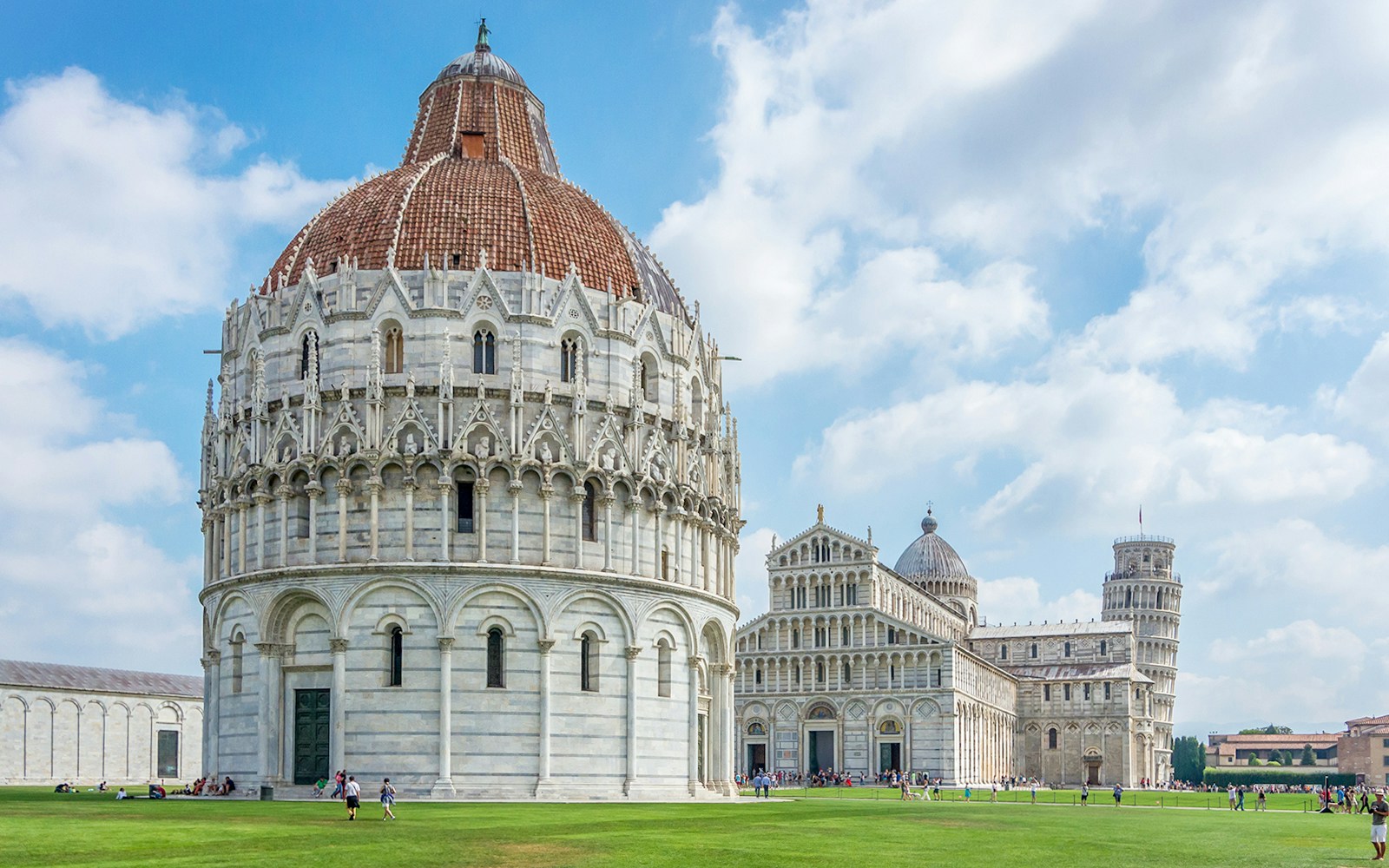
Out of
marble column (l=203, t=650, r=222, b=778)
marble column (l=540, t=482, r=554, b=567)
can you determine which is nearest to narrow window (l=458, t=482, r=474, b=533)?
marble column (l=540, t=482, r=554, b=567)

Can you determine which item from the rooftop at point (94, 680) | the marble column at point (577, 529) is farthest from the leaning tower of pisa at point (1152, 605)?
the marble column at point (577, 529)

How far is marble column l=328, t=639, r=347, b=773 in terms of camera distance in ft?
170

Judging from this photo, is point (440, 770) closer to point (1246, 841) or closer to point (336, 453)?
point (336, 453)

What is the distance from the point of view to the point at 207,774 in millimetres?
57125

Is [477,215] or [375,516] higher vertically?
[477,215]

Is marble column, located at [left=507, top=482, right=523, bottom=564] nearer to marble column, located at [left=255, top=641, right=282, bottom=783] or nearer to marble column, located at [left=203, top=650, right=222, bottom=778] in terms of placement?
marble column, located at [left=255, top=641, right=282, bottom=783]

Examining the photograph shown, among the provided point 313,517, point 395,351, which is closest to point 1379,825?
point 313,517

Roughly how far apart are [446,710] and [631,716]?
22.7 ft

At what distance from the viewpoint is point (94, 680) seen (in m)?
99.4

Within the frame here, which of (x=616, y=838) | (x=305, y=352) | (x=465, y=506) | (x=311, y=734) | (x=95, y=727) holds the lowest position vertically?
(x=95, y=727)

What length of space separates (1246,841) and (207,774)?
3761 centimetres

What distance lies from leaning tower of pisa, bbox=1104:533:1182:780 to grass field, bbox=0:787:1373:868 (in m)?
123

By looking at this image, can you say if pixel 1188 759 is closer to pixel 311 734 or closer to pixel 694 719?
pixel 694 719

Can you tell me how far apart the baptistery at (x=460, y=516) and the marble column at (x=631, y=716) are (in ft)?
0.24
